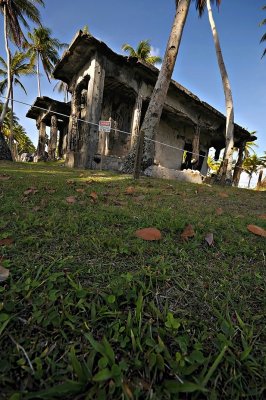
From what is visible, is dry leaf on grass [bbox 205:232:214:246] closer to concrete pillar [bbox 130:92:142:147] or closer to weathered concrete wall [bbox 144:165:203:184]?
weathered concrete wall [bbox 144:165:203:184]

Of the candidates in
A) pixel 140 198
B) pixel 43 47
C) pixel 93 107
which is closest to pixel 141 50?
pixel 43 47

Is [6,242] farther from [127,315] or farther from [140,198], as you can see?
[140,198]

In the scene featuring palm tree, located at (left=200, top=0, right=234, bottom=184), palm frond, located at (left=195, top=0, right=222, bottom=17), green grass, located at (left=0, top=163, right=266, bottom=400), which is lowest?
green grass, located at (left=0, top=163, right=266, bottom=400)

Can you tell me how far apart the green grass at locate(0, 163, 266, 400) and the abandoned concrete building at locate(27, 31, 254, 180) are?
165 inches

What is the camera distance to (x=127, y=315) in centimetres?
87

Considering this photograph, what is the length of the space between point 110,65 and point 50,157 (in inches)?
330

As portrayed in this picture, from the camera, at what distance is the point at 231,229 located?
1868 mm

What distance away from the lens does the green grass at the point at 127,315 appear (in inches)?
25.0

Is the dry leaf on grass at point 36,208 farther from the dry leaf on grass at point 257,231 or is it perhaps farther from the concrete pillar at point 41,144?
the concrete pillar at point 41,144

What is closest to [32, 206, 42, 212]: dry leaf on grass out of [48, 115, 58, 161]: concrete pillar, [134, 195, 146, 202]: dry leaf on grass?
[134, 195, 146, 202]: dry leaf on grass

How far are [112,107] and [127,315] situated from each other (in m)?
10.7

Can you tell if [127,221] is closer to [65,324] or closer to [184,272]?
[184,272]

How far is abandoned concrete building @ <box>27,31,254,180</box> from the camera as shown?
7.66 metres

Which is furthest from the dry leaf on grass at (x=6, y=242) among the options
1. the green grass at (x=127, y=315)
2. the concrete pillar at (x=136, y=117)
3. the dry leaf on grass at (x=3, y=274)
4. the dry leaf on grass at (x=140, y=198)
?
the concrete pillar at (x=136, y=117)
